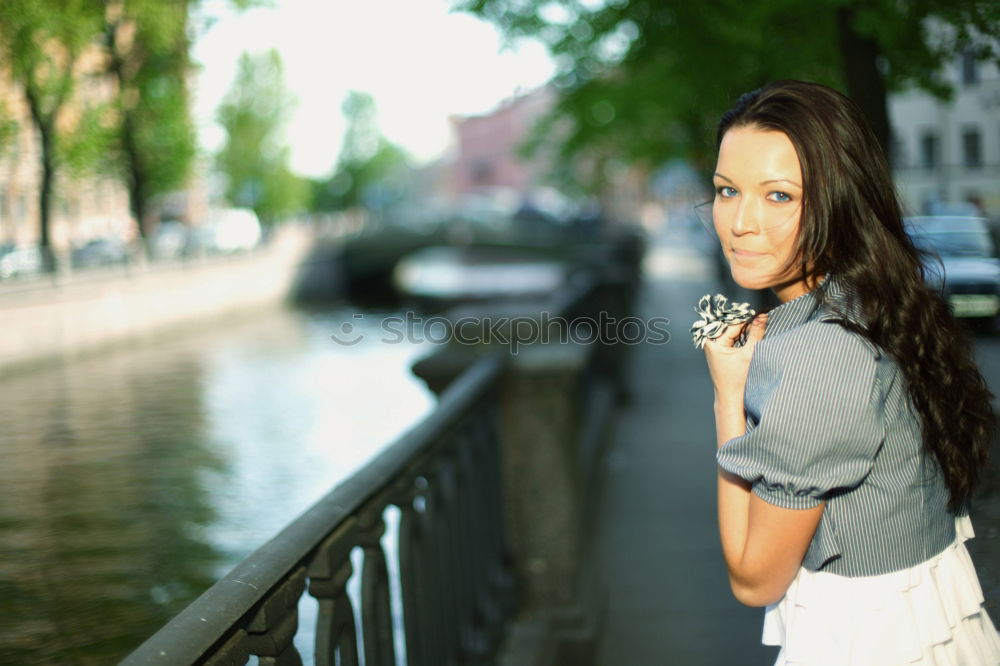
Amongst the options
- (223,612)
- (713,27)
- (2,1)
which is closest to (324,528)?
(223,612)

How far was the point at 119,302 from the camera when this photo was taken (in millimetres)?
25016

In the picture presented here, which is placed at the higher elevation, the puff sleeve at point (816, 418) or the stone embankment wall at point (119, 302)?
the puff sleeve at point (816, 418)

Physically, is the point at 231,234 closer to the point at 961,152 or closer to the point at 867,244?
the point at 961,152

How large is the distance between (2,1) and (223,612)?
5.36m

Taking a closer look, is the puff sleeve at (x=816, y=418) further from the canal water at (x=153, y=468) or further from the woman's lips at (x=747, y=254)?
the canal water at (x=153, y=468)

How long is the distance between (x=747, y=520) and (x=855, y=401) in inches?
10.2

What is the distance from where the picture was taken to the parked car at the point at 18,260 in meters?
19.3

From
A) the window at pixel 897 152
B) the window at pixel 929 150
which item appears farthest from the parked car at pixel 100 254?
the window at pixel 929 150

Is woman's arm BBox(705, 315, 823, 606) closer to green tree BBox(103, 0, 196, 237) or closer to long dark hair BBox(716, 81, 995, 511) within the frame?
long dark hair BBox(716, 81, 995, 511)

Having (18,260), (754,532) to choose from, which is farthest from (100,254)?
(754,532)

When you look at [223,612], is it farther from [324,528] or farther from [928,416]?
[928,416]

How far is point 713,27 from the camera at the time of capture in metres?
7.53

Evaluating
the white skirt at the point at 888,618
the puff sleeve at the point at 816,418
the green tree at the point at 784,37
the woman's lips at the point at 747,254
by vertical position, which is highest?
the green tree at the point at 784,37

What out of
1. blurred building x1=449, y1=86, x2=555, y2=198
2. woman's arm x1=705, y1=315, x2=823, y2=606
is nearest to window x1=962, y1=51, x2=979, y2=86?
woman's arm x1=705, y1=315, x2=823, y2=606
